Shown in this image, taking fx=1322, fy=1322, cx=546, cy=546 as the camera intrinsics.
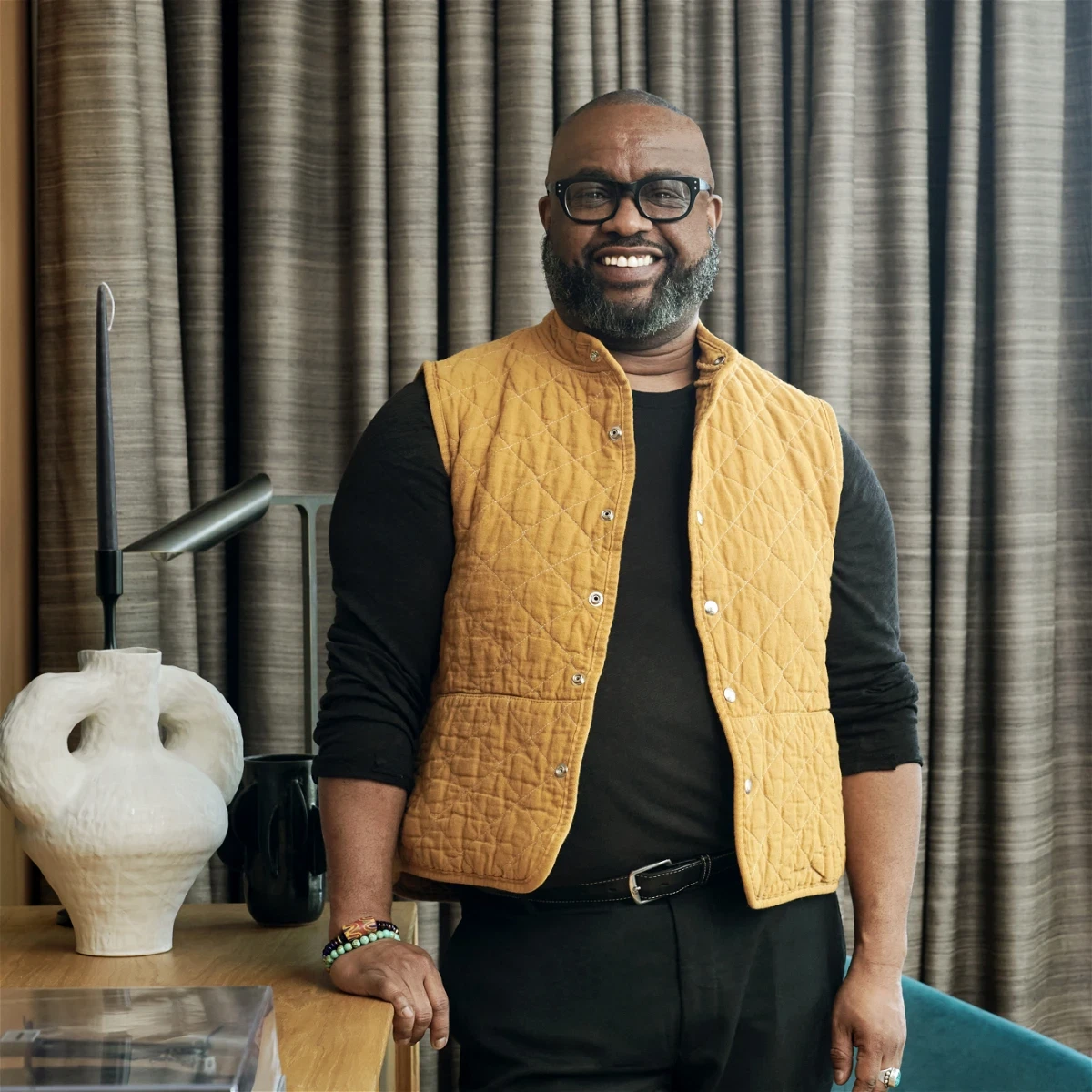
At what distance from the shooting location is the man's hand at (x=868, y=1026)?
4.36 feet

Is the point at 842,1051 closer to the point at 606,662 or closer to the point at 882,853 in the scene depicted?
the point at 882,853

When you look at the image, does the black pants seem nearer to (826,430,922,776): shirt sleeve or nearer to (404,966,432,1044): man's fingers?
(404,966,432,1044): man's fingers

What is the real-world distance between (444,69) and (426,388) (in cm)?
82

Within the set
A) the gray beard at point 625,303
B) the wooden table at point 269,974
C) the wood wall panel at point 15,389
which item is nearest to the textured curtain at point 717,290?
the wood wall panel at point 15,389

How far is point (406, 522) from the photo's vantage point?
1.32 metres

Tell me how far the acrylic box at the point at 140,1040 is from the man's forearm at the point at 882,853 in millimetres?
702

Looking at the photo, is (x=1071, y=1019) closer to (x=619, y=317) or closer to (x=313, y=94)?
(x=619, y=317)

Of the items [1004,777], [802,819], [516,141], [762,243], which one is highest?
[516,141]

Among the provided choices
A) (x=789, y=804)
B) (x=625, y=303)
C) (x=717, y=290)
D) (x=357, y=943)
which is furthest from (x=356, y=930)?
(x=717, y=290)

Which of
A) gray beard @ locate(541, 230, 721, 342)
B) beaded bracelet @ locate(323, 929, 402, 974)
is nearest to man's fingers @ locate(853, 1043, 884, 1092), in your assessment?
beaded bracelet @ locate(323, 929, 402, 974)

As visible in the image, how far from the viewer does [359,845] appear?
1.25m

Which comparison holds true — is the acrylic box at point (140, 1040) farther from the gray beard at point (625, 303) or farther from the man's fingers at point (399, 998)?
the gray beard at point (625, 303)

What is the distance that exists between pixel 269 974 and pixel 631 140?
0.92 meters

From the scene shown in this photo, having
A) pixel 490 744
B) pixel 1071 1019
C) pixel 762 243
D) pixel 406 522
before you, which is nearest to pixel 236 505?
pixel 406 522
